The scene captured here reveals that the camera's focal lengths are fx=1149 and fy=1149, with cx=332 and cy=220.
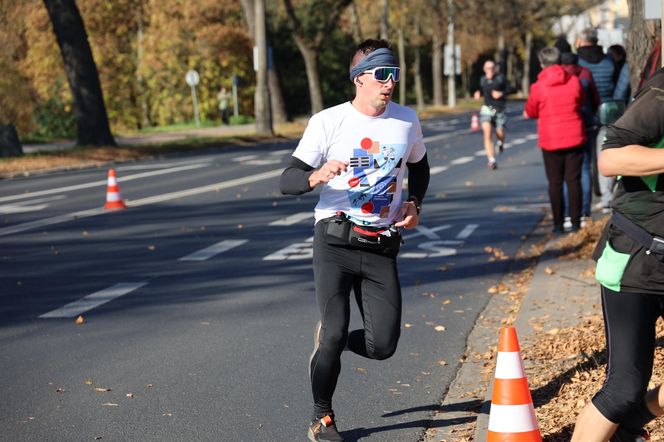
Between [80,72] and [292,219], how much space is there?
59.2ft

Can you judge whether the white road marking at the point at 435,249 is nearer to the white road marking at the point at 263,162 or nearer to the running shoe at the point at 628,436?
the running shoe at the point at 628,436

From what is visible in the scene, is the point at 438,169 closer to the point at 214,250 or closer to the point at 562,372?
the point at 214,250

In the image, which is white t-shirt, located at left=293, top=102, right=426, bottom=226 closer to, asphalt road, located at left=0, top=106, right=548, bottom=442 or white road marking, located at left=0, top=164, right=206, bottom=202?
asphalt road, located at left=0, top=106, right=548, bottom=442

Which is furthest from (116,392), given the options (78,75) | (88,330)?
(78,75)

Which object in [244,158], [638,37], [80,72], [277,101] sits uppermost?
[638,37]

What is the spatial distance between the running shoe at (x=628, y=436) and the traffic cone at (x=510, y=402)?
0.33 m

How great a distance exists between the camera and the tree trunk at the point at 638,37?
998cm

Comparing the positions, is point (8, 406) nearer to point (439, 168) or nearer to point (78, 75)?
point (439, 168)

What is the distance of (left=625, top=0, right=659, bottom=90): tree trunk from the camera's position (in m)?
9.98

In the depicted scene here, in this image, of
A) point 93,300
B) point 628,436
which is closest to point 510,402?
point 628,436

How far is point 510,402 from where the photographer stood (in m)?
4.61

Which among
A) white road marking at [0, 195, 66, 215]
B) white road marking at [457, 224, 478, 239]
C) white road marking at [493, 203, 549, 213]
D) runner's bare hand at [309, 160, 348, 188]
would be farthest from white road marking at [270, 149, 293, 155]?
runner's bare hand at [309, 160, 348, 188]

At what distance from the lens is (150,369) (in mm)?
7031

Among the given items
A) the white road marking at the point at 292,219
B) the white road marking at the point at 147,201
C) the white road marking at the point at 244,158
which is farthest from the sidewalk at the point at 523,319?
the white road marking at the point at 244,158
